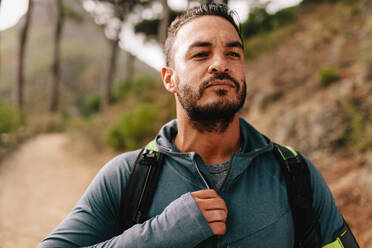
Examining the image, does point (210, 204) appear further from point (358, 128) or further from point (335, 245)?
point (358, 128)

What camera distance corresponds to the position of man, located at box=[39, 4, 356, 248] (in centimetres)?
119

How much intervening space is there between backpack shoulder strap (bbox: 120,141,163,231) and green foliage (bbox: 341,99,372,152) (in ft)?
12.5

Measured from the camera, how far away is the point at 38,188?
6.07 meters

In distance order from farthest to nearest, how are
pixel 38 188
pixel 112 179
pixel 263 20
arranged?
pixel 263 20 → pixel 38 188 → pixel 112 179

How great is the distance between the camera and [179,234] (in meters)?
1.14

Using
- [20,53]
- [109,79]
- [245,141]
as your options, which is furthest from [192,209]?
[109,79]

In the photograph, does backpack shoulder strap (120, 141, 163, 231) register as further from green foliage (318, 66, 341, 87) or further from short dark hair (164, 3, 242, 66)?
green foliage (318, 66, 341, 87)

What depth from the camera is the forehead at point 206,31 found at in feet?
5.13

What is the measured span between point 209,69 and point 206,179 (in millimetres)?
623

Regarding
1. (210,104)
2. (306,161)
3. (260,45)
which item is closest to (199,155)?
(210,104)

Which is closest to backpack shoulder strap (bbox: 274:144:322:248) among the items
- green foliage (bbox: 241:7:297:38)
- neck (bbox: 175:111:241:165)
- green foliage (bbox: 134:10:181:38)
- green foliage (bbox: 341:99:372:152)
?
neck (bbox: 175:111:241:165)

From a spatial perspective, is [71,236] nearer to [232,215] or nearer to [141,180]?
[141,180]

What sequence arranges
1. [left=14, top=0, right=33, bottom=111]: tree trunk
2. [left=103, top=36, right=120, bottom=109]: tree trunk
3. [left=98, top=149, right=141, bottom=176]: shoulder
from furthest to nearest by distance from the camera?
1. [left=103, top=36, right=120, bottom=109]: tree trunk
2. [left=14, top=0, right=33, bottom=111]: tree trunk
3. [left=98, top=149, right=141, bottom=176]: shoulder

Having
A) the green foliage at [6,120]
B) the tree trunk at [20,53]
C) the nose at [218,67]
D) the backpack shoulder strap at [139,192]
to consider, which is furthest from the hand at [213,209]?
the tree trunk at [20,53]
